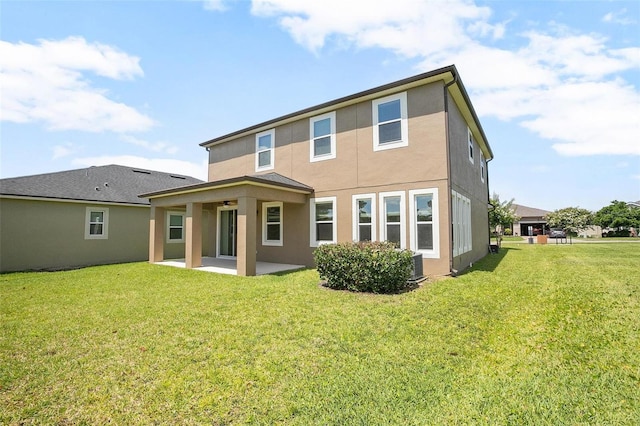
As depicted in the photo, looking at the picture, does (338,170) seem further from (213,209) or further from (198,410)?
(198,410)

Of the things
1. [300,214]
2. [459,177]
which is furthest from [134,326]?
[459,177]

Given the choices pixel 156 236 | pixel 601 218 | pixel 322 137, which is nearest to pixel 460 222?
pixel 322 137

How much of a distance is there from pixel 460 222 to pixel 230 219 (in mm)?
10396

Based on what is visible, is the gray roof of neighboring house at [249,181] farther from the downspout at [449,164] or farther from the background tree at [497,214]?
the background tree at [497,214]

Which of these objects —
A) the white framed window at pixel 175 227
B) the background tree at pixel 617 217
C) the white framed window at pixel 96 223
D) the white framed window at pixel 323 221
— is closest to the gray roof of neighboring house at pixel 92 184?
the white framed window at pixel 96 223

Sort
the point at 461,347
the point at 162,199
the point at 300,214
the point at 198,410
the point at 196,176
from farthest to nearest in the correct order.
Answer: the point at 196,176 < the point at 162,199 < the point at 300,214 < the point at 461,347 < the point at 198,410

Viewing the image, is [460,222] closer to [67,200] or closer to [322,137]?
[322,137]

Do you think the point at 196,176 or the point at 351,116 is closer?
the point at 351,116

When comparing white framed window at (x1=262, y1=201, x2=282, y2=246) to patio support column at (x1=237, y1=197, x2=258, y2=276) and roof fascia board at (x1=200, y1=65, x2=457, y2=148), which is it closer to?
patio support column at (x1=237, y1=197, x2=258, y2=276)

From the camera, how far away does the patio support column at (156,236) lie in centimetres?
1341

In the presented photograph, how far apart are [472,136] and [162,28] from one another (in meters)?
13.2

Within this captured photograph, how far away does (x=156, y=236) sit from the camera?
13570 millimetres

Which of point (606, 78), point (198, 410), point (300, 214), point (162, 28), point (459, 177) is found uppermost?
point (162, 28)

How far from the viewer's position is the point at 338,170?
36.4 ft
